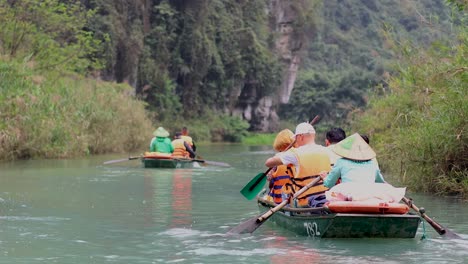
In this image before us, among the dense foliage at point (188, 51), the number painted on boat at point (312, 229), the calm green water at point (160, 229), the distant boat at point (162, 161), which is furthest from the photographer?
the dense foliage at point (188, 51)

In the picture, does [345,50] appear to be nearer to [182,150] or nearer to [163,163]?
[182,150]

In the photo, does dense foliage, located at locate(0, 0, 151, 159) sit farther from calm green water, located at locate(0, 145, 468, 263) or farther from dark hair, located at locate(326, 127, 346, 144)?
dark hair, located at locate(326, 127, 346, 144)

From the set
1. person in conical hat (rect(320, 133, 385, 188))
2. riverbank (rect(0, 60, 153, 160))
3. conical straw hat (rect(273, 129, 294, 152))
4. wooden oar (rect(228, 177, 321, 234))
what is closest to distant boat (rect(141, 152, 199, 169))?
riverbank (rect(0, 60, 153, 160))

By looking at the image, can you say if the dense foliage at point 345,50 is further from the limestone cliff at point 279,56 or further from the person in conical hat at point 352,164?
the person in conical hat at point 352,164

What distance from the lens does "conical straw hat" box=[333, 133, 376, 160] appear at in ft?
32.3

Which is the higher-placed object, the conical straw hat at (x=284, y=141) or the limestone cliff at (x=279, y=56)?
the limestone cliff at (x=279, y=56)

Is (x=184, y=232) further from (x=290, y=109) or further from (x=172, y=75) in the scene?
(x=290, y=109)

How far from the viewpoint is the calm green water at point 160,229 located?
8906 mm

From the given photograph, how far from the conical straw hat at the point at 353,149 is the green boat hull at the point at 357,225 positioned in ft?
2.29

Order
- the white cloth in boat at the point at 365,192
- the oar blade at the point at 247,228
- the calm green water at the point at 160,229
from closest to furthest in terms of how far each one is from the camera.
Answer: the calm green water at the point at 160,229, the white cloth in boat at the point at 365,192, the oar blade at the point at 247,228

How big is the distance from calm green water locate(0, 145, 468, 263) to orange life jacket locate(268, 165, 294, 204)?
17.4 inches

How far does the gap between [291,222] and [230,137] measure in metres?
44.5

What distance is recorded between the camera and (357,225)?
31.2 feet

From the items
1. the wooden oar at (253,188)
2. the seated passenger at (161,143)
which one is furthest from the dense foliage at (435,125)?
the seated passenger at (161,143)
